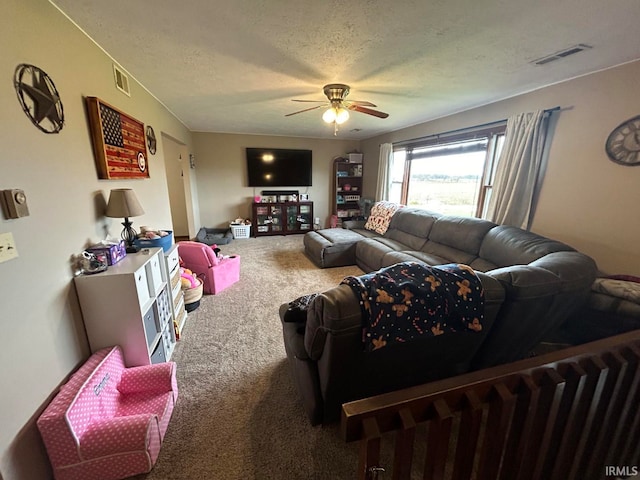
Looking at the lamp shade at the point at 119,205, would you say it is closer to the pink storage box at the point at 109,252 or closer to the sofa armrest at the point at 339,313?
the pink storage box at the point at 109,252

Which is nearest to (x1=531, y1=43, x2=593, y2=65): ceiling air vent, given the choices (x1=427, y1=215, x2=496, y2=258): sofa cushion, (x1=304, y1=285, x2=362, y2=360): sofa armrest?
(x1=427, y1=215, x2=496, y2=258): sofa cushion

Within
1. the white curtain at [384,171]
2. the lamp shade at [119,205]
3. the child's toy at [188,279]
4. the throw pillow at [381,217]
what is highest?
the white curtain at [384,171]

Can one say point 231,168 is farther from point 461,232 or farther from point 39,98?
point 461,232

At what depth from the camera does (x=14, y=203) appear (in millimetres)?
1074

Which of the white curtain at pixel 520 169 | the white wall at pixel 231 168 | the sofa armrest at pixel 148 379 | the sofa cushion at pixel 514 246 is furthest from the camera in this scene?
the white wall at pixel 231 168

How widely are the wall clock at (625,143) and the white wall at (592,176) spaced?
42 mm

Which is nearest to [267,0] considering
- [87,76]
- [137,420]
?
[87,76]

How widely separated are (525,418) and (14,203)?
2145mm

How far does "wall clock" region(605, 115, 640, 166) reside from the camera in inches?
Result: 78.2

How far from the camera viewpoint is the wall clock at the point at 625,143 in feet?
6.52

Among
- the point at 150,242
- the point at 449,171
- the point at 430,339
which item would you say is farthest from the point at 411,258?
the point at 150,242

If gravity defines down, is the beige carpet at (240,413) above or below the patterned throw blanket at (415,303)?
below

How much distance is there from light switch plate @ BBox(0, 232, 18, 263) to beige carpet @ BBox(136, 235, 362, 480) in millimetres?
1187

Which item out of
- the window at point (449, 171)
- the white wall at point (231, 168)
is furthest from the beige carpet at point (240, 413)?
the white wall at point (231, 168)
